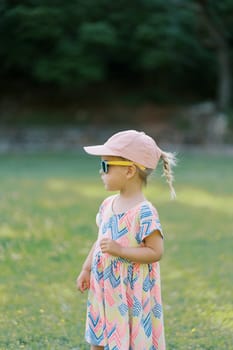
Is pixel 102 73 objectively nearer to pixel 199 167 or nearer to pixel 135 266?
pixel 199 167

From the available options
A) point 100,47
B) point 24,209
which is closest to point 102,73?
point 100,47

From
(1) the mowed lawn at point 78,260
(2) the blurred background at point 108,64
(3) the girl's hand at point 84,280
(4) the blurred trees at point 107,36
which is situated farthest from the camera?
(4) the blurred trees at point 107,36

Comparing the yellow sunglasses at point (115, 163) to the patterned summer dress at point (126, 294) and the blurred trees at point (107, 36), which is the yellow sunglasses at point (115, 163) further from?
the blurred trees at point (107, 36)

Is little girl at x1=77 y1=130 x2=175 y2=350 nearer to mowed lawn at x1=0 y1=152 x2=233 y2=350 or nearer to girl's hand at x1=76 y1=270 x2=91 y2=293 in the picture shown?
girl's hand at x1=76 y1=270 x2=91 y2=293

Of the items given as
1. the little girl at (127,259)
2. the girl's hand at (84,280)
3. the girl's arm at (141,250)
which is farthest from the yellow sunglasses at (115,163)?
the girl's hand at (84,280)

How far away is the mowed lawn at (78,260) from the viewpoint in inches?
185

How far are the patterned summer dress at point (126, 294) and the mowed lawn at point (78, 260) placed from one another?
103 centimetres

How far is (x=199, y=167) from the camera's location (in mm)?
18672

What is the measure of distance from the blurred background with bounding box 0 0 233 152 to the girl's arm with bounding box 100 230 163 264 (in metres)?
21.1

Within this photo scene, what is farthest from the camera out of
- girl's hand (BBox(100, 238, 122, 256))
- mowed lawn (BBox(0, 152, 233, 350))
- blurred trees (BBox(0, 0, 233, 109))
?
blurred trees (BBox(0, 0, 233, 109))

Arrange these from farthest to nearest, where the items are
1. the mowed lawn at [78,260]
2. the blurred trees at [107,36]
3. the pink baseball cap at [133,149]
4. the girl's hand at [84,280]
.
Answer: the blurred trees at [107,36], the mowed lawn at [78,260], the girl's hand at [84,280], the pink baseball cap at [133,149]

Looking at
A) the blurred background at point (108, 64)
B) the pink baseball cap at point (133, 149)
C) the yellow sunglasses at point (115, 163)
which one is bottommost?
the yellow sunglasses at point (115, 163)

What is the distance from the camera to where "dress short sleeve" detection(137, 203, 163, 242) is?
131 inches

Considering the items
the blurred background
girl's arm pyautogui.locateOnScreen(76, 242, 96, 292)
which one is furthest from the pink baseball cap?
the blurred background
